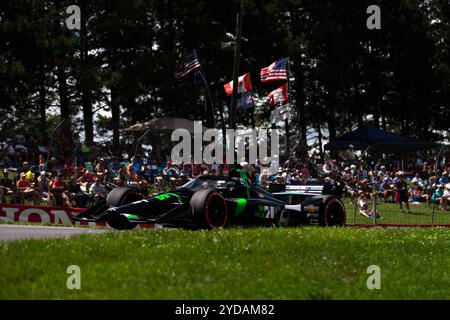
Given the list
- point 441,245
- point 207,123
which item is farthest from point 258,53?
point 441,245

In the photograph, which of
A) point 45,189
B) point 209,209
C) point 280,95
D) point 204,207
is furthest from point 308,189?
point 280,95

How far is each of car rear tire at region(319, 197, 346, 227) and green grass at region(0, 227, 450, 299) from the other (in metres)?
5.00

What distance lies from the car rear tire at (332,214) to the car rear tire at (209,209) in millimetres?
3490

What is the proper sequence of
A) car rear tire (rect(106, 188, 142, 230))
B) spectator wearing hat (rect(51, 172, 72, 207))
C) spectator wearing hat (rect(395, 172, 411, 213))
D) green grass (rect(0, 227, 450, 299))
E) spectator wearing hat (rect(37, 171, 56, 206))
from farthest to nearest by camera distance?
spectator wearing hat (rect(395, 172, 411, 213)), spectator wearing hat (rect(51, 172, 72, 207)), spectator wearing hat (rect(37, 171, 56, 206)), car rear tire (rect(106, 188, 142, 230)), green grass (rect(0, 227, 450, 299))

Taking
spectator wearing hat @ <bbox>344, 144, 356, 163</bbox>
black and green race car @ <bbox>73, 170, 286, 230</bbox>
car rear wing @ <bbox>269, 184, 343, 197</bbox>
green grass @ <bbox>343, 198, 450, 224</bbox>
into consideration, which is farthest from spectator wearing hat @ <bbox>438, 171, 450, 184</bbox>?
black and green race car @ <bbox>73, 170, 286, 230</bbox>

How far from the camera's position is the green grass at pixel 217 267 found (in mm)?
8672

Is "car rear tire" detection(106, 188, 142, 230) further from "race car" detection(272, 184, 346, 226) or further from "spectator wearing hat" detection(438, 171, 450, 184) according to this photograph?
"spectator wearing hat" detection(438, 171, 450, 184)

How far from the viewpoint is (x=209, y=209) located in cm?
1477

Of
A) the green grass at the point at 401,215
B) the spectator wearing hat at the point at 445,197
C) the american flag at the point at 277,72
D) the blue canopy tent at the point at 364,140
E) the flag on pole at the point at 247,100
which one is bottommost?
the green grass at the point at 401,215

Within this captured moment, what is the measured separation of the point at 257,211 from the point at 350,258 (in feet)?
18.8

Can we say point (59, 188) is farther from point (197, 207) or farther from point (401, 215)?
point (401, 215)

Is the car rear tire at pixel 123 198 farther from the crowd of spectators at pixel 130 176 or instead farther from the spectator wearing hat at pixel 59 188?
the spectator wearing hat at pixel 59 188

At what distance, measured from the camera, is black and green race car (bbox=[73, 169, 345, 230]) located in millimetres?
14727

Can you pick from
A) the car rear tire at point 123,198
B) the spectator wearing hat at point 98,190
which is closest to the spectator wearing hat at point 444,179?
the spectator wearing hat at point 98,190
